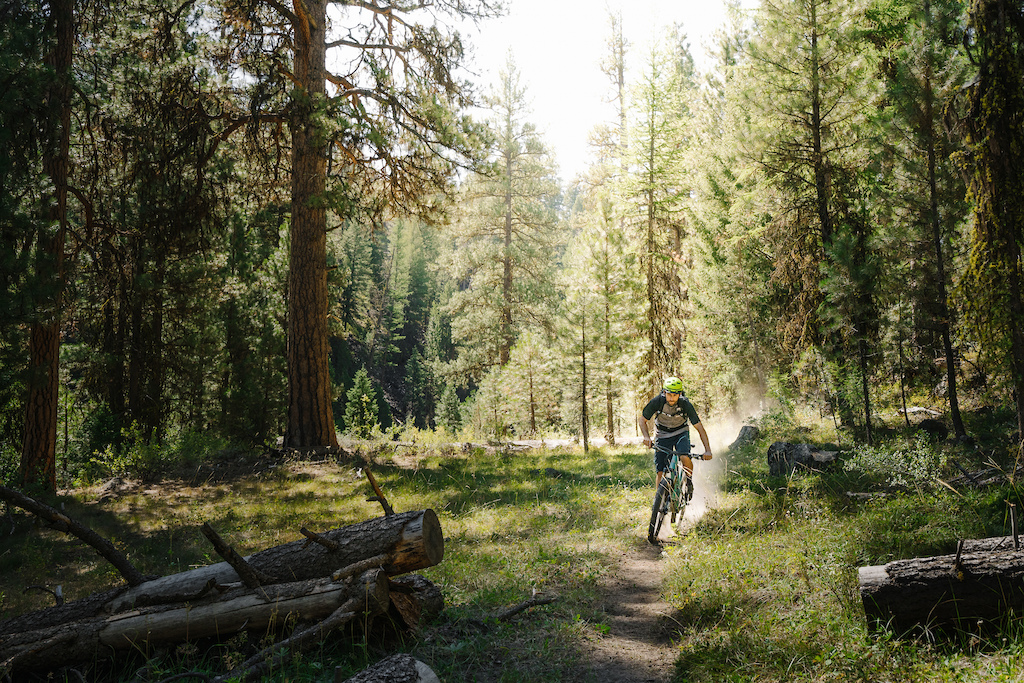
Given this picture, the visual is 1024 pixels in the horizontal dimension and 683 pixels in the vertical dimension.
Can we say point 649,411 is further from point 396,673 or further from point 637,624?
point 396,673

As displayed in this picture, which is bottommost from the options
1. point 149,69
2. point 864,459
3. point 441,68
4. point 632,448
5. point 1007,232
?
point 632,448

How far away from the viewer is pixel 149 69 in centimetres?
1109

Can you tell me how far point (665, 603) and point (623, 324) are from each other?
595 inches

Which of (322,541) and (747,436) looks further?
(747,436)

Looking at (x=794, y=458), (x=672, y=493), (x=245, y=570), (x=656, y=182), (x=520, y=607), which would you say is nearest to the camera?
(x=245, y=570)

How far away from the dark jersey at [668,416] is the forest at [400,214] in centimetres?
367

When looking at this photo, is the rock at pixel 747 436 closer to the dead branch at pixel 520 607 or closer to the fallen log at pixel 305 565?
the dead branch at pixel 520 607

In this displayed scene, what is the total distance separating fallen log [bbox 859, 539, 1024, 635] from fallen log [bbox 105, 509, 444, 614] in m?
3.32

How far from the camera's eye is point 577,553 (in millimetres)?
7078

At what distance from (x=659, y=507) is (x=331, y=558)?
15.0 ft

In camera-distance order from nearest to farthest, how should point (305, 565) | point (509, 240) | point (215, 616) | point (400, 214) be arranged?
1. point (215, 616)
2. point (305, 565)
3. point (400, 214)
4. point (509, 240)

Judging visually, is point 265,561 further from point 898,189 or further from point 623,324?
point 623,324

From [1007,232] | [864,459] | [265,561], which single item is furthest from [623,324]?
[265,561]

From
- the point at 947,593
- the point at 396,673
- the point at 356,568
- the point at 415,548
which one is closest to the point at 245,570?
the point at 356,568
